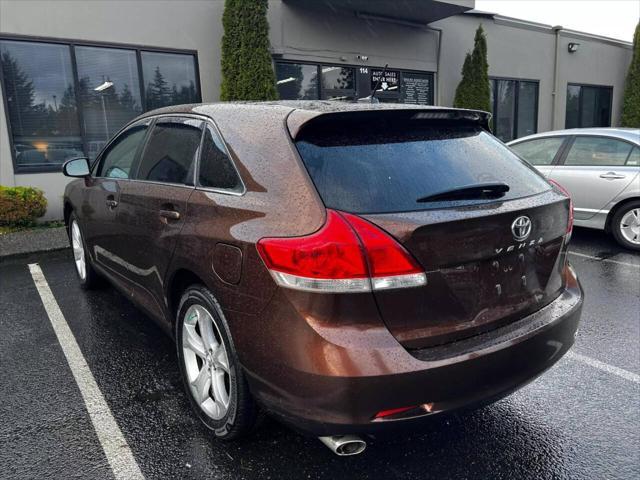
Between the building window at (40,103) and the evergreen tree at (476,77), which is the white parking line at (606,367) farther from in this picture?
the evergreen tree at (476,77)

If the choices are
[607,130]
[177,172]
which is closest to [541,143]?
[607,130]

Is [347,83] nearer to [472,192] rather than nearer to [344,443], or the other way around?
[472,192]

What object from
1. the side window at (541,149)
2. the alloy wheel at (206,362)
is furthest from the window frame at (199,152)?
the side window at (541,149)

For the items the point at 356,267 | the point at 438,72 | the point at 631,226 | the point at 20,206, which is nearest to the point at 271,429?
the point at 356,267

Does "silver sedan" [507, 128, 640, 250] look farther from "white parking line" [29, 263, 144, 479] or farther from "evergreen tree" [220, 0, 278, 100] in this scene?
"white parking line" [29, 263, 144, 479]

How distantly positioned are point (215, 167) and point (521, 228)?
1472 millimetres

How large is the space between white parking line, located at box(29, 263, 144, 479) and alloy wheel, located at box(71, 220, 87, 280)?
0.52 m

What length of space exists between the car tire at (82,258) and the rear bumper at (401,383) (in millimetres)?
3127

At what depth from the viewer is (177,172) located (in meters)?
2.81

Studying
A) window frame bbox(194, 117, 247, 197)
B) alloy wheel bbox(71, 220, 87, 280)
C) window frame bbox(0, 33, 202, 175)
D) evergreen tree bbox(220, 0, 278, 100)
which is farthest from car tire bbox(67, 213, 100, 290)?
evergreen tree bbox(220, 0, 278, 100)

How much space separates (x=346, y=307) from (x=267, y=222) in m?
0.48

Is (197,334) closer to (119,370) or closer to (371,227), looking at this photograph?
(119,370)

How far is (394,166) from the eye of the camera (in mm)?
2096

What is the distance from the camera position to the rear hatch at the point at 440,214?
74.5 inches
